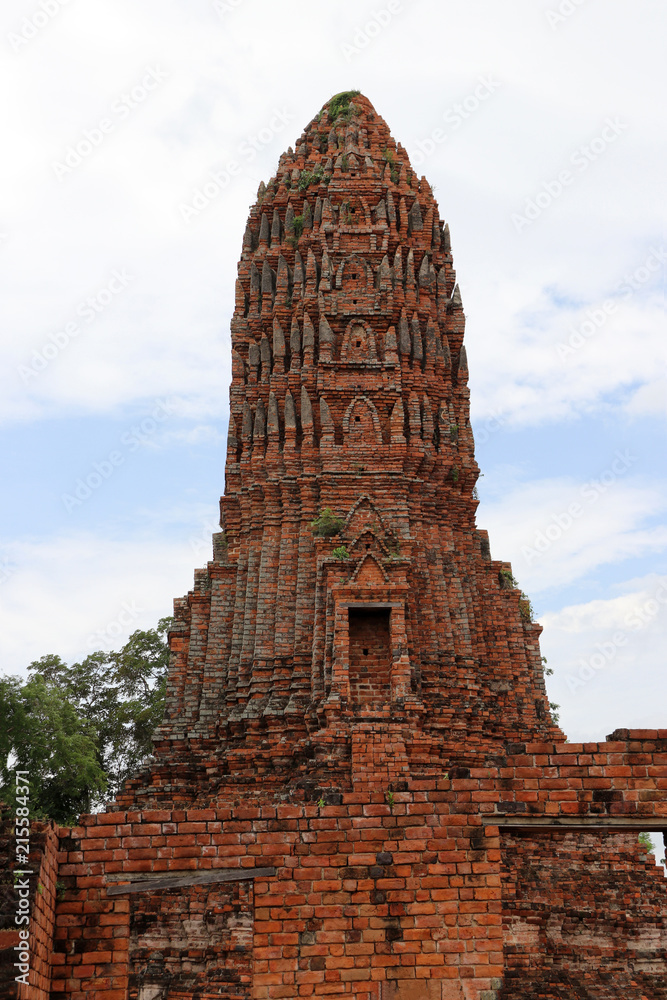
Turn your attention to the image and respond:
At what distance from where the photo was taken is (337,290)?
21.3 meters

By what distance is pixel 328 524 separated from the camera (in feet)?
58.9

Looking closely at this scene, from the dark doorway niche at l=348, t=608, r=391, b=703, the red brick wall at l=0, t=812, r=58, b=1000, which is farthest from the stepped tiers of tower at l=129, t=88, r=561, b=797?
the red brick wall at l=0, t=812, r=58, b=1000

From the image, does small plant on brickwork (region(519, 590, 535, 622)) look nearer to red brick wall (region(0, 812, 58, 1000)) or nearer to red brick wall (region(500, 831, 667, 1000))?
red brick wall (region(500, 831, 667, 1000))

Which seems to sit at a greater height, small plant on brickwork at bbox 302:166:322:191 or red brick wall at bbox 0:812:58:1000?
small plant on brickwork at bbox 302:166:322:191

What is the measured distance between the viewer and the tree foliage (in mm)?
21594

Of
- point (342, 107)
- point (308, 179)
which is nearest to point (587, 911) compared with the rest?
point (308, 179)

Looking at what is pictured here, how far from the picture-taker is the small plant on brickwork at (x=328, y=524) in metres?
18.0

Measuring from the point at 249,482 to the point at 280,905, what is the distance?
12972mm

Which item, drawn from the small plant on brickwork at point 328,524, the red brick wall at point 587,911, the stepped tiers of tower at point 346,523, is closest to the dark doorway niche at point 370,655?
the stepped tiers of tower at point 346,523

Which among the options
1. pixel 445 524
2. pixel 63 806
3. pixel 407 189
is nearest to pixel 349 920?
pixel 445 524

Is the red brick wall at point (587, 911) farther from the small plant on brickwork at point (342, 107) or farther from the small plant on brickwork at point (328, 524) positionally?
the small plant on brickwork at point (342, 107)

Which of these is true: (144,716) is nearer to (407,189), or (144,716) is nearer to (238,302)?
(238,302)

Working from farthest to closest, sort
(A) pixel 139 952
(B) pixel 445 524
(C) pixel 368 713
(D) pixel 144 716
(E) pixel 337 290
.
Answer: (D) pixel 144 716 → (E) pixel 337 290 → (B) pixel 445 524 → (C) pixel 368 713 → (A) pixel 139 952

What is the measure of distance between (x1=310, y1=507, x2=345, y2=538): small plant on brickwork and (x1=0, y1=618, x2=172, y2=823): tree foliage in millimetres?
7959
